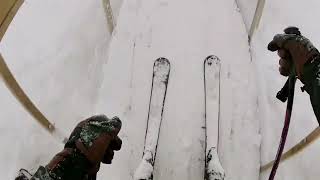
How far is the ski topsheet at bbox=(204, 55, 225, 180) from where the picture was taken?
60.8 inches

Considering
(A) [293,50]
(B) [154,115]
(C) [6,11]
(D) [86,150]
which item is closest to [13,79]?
(C) [6,11]

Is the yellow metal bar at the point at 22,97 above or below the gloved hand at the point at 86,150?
above

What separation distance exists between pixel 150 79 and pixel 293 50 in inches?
34.7

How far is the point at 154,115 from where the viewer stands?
5.91ft

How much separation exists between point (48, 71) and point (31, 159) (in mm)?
358

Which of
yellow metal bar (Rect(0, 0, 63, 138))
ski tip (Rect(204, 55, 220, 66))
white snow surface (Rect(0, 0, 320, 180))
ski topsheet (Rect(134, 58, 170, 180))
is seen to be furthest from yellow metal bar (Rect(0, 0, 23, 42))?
ski tip (Rect(204, 55, 220, 66))

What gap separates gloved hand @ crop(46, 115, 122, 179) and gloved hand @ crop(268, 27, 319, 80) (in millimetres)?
449

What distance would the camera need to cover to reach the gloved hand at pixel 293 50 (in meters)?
1.14

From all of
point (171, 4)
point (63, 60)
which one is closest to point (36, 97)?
point (63, 60)

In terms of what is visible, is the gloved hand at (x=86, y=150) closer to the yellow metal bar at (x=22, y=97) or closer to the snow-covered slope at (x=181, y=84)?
the yellow metal bar at (x=22, y=97)

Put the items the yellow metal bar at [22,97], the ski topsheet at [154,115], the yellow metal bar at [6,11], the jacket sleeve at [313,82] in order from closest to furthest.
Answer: the jacket sleeve at [313,82] < the yellow metal bar at [6,11] < the yellow metal bar at [22,97] < the ski topsheet at [154,115]

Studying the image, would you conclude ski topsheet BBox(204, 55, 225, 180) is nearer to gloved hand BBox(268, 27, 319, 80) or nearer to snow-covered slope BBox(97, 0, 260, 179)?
snow-covered slope BBox(97, 0, 260, 179)

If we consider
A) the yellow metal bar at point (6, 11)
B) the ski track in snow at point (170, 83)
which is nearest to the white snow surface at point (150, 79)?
the ski track in snow at point (170, 83)

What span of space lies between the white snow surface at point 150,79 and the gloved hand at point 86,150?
0.30 meters
